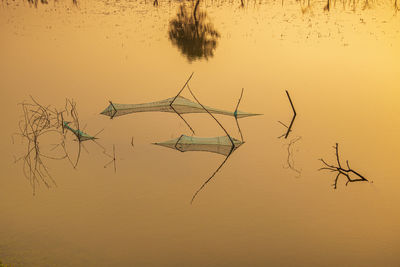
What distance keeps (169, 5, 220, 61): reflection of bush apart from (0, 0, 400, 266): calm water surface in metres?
0.01

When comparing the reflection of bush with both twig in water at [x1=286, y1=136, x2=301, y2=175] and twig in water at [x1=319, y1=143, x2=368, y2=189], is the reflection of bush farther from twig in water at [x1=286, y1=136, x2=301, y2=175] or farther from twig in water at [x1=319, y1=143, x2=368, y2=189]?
twig in water at [x1=319, y1=143, x2=368, y2=189]

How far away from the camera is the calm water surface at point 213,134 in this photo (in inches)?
90.2

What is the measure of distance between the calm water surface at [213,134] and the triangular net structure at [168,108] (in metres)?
0.04

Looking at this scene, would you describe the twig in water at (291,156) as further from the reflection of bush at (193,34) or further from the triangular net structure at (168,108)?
the reflection of bush at (193,34)

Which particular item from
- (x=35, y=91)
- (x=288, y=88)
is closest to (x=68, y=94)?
(x=35, y=91)

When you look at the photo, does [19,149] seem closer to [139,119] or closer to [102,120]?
[102,120]

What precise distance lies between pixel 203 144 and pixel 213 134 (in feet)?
0.29

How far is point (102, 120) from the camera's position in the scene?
9.23ft

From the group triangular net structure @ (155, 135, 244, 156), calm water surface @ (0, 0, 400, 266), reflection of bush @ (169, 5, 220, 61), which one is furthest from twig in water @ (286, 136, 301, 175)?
reflection of bush @ (169, 5, 220, 61)

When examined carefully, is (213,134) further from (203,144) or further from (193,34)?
(193,34)

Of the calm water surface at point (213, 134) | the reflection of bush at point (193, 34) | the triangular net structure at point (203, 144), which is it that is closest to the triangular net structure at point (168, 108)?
the calm water surface at point (213, 134)

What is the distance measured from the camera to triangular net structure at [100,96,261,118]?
9.16ft

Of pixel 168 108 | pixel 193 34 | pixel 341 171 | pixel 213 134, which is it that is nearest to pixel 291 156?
pixel 341 171

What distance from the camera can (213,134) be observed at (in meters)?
2.71
